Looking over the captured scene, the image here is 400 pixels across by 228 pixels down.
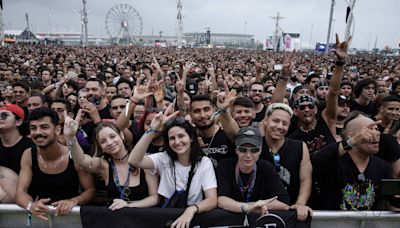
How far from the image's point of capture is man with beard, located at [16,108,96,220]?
2658mm

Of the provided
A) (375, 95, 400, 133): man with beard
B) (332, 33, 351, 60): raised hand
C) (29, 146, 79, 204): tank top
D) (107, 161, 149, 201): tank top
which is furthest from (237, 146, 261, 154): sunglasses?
(375, 95, 400, 133): man with beard

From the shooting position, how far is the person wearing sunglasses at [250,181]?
244 cm

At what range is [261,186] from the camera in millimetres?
2482

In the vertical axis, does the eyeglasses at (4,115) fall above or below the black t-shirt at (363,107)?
above

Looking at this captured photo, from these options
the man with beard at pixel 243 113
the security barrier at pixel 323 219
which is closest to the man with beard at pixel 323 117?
the man with beard at pixel 243 113

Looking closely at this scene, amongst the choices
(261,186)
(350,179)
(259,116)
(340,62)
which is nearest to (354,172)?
(350,179)

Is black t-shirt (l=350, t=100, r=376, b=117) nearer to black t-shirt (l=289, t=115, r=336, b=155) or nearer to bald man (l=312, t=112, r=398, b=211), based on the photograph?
black t-shirt (l=289, t=115, r=336, b=155)

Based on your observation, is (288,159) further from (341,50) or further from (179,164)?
(341,50)

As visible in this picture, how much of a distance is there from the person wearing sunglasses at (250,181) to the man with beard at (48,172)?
121cm

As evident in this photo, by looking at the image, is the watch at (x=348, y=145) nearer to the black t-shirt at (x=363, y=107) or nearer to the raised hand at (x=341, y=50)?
the raised hand at (x=341, y=50)

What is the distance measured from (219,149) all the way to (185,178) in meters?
0.69

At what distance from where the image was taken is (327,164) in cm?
260

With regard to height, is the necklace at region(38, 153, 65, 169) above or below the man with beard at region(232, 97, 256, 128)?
below

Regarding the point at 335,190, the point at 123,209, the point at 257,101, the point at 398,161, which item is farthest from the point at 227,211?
the point at 257,101
